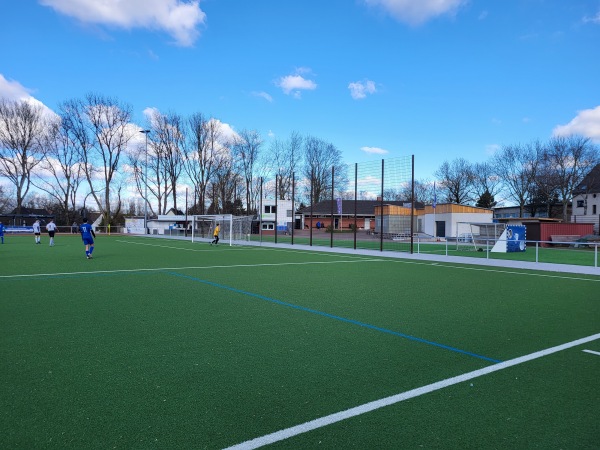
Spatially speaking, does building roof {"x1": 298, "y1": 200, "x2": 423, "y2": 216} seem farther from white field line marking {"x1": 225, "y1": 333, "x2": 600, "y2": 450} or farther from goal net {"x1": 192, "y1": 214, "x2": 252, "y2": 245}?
white field line marking {"x1": 225, "y1": 333, "x2": 600, "y2": 450}

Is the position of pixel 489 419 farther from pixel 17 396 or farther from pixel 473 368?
pixel 17 396

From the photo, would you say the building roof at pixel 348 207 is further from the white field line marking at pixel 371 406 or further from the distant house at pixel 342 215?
the white field line marking at pixel 371 406

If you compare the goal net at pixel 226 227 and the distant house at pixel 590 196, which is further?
the distant house at pixel 590 196

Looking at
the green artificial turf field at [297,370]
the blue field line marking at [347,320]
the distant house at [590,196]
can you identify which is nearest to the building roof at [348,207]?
the distant house at [590,196]

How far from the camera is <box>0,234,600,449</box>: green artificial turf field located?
310 centimetres

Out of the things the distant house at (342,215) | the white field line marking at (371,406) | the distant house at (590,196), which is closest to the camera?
the white field line marking at (371,406)

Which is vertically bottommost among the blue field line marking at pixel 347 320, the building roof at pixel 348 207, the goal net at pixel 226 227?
the blue field line marking at pixel 347 320

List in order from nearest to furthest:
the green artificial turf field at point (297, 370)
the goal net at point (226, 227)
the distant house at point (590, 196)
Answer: the green artificial turf field at point (297, 370) → the goal net at point (226, 227) → the distant house at point (590, 196)

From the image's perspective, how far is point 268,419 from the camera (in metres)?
3.30

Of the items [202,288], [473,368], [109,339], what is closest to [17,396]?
[109,339]

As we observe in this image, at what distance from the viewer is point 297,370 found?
4434 mm

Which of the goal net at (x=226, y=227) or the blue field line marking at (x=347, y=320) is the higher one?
the goal net at (x=226, y=227)

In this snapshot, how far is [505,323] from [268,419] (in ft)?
16.4

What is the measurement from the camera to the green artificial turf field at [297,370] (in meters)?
3.10
